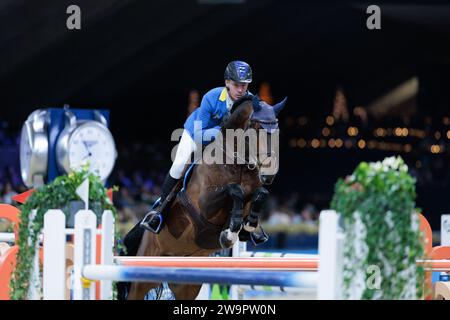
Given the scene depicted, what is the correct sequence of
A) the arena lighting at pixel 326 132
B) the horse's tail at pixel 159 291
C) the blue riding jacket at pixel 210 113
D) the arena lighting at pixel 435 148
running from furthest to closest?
the arena lighting at pixel 326 132 → the arena lighting at pixel 435 148 → the horse's tail at pixel 159 291 → the blue riding jacket at pixel 210 113

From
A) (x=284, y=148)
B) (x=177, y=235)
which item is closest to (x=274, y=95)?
(x=284, y=148)

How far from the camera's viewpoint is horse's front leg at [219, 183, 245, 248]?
5832 mm

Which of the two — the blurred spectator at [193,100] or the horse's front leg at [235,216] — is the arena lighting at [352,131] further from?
the horse's front leg at [235,216]

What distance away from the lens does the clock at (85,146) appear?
27.2 ft

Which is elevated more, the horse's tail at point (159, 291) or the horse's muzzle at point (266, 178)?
the horse's muzzle at point (266, 178)

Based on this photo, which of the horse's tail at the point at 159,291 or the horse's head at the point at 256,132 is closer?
the horse's head at the point at 256,132

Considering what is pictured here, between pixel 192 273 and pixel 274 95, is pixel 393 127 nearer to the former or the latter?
pixel 274 95

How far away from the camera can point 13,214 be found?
5758mm

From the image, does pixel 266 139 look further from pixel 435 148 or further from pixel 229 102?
pixel 435 148

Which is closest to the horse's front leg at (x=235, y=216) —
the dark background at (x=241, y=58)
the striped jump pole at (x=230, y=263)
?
the striped jump pole at (x=230, y=263)

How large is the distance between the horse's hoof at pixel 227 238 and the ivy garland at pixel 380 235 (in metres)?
2.50

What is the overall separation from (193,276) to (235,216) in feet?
6.92

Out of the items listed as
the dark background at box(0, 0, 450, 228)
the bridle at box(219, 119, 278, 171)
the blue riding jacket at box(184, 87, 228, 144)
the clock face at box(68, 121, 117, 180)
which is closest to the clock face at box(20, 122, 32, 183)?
the clock face at box(68, 121, 117, 180)

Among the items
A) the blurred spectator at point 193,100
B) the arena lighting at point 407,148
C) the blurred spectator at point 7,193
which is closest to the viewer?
the blurred spectator at point 7,193
